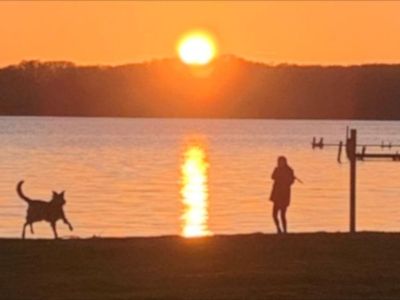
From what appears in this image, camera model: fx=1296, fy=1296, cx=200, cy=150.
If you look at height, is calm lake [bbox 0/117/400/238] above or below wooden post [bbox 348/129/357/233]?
above

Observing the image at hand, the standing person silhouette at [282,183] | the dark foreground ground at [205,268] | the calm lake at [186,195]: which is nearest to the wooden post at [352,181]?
the standing person silhouette at [282,183]

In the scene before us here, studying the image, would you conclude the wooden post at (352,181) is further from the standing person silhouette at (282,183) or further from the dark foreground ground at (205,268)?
the dark foreground ground at (205,268)

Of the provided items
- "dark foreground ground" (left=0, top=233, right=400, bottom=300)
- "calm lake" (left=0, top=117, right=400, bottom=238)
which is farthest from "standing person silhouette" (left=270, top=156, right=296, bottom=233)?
"calm lake" (left=0, top=117, right=400, bottom=238)

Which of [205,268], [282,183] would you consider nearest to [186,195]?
[282,183]

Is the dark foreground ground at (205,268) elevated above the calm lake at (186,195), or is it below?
below

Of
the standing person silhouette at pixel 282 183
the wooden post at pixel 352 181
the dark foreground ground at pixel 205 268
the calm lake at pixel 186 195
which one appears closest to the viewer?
the dark foreground ground at pixel 205 268

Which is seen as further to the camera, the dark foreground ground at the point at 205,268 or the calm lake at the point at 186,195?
the calm lake at the point at 186,195

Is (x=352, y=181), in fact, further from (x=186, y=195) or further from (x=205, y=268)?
(x=186, y=195)

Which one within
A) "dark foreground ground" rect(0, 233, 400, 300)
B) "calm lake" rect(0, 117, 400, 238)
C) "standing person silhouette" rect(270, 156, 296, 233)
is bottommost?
"dark foreground ground" rect(0, 233, 400, 300)

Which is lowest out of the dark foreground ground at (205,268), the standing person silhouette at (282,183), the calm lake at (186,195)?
the dark foreground ground at (205,268)

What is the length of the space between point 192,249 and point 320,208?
29363 mm

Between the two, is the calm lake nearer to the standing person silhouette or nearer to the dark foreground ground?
the standing person silhouette

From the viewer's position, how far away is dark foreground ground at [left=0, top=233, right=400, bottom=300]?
532 inches

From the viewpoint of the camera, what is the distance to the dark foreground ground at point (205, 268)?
13.5 m
